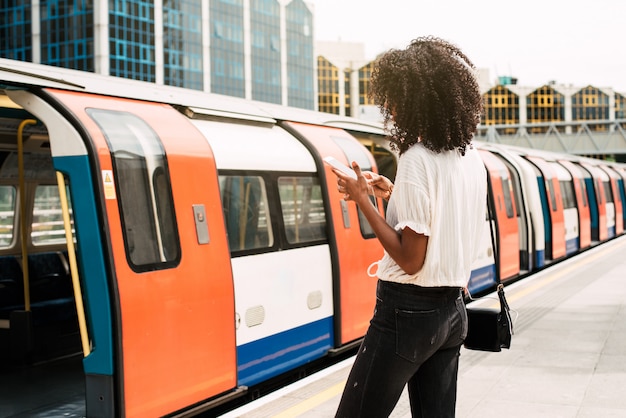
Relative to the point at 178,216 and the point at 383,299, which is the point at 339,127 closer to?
the point at 178,216

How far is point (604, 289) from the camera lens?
11289 millimetres

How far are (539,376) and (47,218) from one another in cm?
546

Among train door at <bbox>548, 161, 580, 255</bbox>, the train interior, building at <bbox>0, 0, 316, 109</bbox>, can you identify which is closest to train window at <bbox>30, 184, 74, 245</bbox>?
the train interior

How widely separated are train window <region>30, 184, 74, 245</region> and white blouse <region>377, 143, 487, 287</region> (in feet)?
21.7

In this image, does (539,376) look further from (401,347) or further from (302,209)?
(401,347)

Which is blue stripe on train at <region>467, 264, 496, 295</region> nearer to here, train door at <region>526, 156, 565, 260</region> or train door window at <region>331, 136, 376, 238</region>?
train door window at <region>331, 136, 376, 238</region>

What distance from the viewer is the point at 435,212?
272 cm

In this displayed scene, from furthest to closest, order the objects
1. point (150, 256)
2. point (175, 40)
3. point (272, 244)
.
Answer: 1. point (175, 40)
2. point (272, 244)
3. point (150, 256)

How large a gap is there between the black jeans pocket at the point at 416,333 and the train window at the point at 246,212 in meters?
3.39

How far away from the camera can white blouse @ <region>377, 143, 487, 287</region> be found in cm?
271

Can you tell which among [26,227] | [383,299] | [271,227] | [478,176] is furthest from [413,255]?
[26,227]

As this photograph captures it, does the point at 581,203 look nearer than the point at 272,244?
No

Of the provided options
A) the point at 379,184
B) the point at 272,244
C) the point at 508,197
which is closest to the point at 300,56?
the point at 508,197

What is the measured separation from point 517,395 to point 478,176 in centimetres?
317
